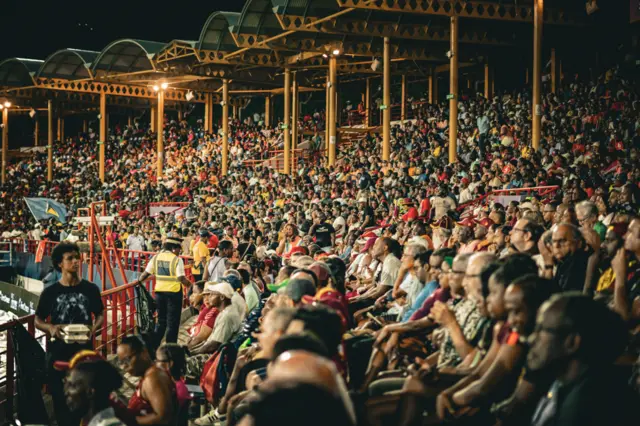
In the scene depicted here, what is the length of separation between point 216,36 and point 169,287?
18385mm

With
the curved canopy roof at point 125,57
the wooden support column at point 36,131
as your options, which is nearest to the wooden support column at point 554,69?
the curved canopy roof at point 125,57

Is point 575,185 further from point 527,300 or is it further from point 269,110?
point 269,110

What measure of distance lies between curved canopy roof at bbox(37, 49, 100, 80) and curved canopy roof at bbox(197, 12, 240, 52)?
761 cm

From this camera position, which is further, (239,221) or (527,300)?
(239,221)

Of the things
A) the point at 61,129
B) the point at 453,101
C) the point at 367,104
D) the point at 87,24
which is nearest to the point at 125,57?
the point at 367,104

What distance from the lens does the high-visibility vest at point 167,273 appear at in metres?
9.81

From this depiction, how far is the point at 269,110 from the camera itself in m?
38.8

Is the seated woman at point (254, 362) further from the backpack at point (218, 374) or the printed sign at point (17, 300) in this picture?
the printed sign at point (17, 300)

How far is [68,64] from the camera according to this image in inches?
1307

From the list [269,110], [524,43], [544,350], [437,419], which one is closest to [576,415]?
[544,350]

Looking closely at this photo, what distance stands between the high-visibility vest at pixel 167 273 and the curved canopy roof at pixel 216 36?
58.2 ft

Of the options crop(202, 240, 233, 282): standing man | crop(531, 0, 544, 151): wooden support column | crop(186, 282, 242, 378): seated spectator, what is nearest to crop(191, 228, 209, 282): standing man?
crop(202, 240, 233, 282): standing man

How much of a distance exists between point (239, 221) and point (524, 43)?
11.5 m

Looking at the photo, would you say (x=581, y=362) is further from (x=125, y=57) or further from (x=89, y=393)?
(x=125, y=57)
